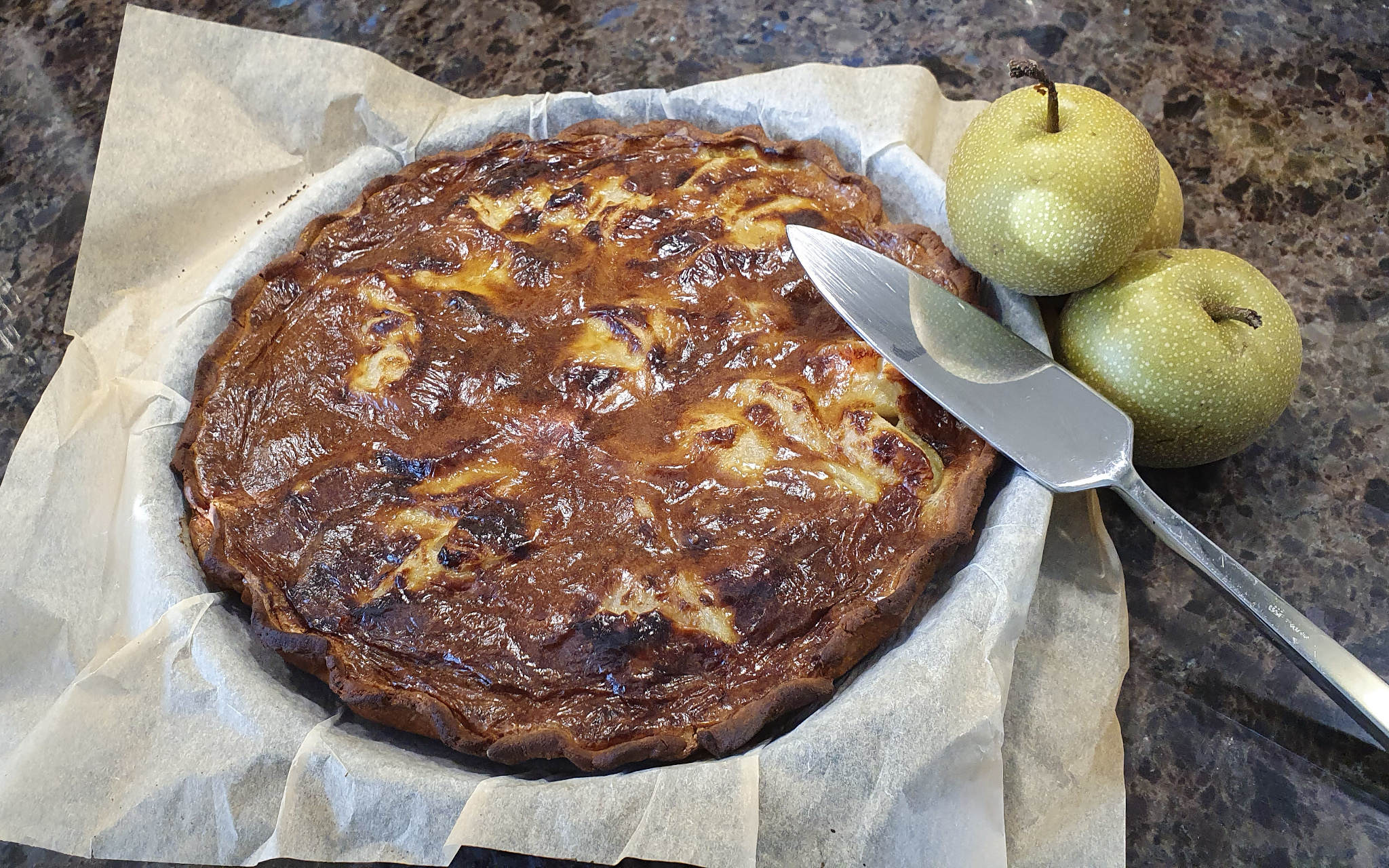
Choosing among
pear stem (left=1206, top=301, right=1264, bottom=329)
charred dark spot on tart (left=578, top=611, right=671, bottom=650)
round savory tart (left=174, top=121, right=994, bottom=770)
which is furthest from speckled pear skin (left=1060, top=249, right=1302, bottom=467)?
charred dark spot on tart (left=578, top=611, right=671, bottom=650)

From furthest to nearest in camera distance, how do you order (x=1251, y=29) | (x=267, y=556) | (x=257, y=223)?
(x=1251, y=29), (x=257, y=223), (x=267, y=556)

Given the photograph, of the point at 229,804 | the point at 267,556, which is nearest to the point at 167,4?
the point at 267,556

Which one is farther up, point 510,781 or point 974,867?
point 510,781

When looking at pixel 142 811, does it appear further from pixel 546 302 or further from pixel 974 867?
pixel 974 867

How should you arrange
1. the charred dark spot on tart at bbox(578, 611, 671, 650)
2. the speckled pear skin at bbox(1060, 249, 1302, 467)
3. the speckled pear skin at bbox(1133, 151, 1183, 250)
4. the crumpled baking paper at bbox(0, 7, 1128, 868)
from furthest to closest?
the speckled pear skin at bbox(1133, 151, 1183, 250), the speckled pear skin at bbox(1060, 249, 1302, 467), the charred dark spot on tart at bbox(578, 611, 671, 650), the crumpled baking paper at bbox(0, 7, 1128, 868)

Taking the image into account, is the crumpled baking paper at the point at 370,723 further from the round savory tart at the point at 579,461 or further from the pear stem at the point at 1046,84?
the pear stem at the point at 1046,84

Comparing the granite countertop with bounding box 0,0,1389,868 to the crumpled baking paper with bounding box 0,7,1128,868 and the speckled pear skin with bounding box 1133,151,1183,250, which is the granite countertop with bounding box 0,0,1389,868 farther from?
the speckled pear skin with bounding box 1133,151,1183,250
